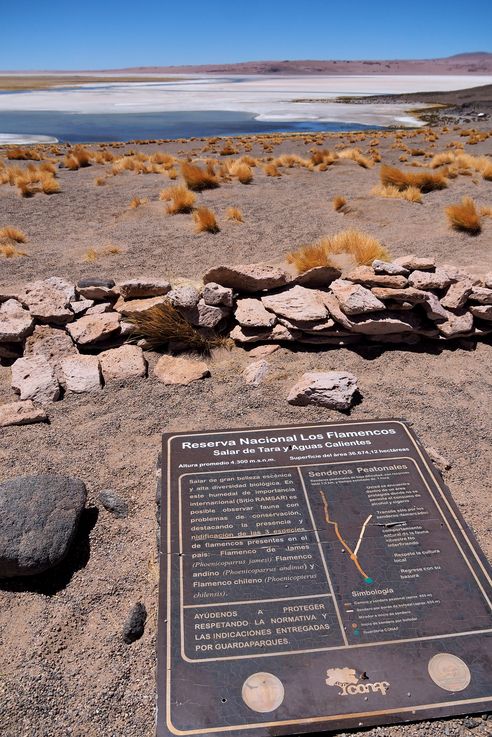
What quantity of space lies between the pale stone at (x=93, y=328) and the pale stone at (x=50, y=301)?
6.5 inches

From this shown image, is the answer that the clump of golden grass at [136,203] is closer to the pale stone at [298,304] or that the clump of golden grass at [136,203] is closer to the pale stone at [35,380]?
the pale stone at [298,304]

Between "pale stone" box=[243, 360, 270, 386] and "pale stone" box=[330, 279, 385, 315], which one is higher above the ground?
"pale stone" box=[330, 279, 385, 315]

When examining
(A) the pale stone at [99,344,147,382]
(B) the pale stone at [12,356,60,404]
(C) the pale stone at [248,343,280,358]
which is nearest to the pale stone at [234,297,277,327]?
(C) the pale stone at [248,343,280,358]

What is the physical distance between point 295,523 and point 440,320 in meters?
2.91

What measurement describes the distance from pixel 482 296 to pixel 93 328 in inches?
152

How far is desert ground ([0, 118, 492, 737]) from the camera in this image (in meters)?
2.22

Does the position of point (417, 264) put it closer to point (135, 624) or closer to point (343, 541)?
point (343, 541)

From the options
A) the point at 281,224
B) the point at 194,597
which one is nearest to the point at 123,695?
the point at 194,597

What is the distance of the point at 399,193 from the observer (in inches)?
388

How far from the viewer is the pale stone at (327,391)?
386 cm

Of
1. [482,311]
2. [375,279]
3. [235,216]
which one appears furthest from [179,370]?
[235,216]

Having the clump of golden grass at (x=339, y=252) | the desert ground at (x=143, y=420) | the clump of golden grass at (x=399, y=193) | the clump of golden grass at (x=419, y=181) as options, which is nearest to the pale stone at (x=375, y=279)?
the desert ground at (x=143, y=420)

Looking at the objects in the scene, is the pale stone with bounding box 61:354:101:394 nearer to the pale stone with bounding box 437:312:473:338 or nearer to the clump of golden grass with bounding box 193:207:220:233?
the pale stone with bounding box 437:312:473:338

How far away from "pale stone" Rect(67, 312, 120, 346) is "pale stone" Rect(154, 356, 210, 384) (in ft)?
2.04
